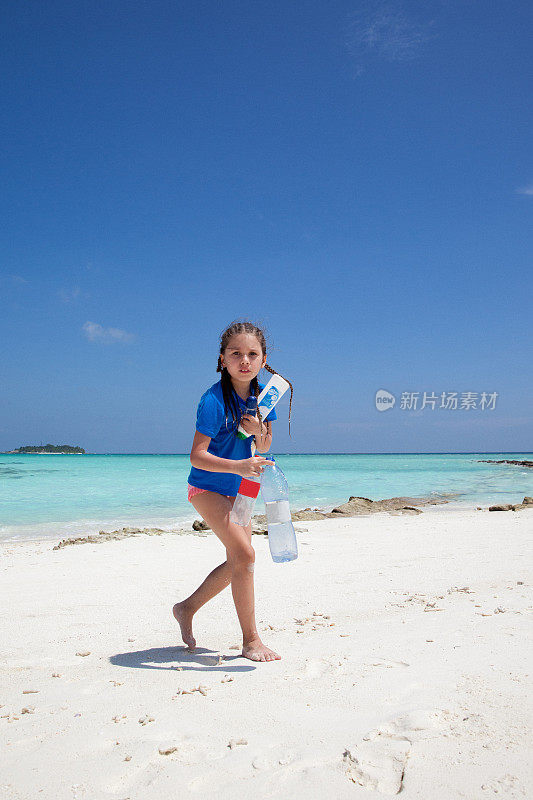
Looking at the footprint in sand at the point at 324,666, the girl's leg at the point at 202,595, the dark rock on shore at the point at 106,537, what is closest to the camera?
the footprint in sand at the point at 324,666

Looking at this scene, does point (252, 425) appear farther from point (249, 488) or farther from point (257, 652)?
point (257, 652)

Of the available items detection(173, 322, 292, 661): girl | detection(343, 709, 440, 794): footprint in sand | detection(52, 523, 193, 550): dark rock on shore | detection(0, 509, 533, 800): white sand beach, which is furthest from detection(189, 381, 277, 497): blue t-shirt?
detection(52, 523, 193, 550): dark rock on shore

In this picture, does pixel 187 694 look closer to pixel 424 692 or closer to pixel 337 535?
pixel 424 692

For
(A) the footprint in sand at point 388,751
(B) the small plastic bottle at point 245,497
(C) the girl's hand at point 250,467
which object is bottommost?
(A) the footprint in sand at point 388,751

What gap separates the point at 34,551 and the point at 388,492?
1299cm

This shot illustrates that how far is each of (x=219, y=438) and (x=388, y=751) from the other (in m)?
1.75

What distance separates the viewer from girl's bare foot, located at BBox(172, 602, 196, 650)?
3320 mm

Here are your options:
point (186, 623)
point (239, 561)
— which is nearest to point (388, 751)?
point (239, 561)

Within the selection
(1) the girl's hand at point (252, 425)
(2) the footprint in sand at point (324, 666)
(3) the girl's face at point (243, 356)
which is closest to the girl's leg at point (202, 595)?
(1) the girl's hand at point (252, 425)

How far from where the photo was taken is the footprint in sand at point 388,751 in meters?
1.75

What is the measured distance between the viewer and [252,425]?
301 cm

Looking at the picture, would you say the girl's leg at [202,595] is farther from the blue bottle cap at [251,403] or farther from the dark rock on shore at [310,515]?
the dark rock on shore at [310,515]

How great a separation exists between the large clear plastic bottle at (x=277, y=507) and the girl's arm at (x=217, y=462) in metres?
0.17

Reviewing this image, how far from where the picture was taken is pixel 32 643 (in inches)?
136
